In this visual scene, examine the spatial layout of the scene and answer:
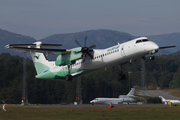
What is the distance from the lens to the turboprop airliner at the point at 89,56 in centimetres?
3288

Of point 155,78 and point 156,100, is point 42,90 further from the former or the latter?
point 155,78

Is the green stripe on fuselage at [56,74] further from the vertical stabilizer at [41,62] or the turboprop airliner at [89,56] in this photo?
the vertical stabilizer at [41,62]


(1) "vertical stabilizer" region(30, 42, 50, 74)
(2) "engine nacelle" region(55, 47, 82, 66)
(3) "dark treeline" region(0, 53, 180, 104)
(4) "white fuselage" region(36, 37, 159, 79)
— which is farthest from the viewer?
(3) "dark treeline" region(0, 53, 180, 104)

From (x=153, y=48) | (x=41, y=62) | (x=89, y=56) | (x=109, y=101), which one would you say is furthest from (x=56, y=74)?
(x=109, y=101)

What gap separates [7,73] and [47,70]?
39.6 m

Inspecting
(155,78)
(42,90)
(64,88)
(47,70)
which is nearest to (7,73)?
(42,90)

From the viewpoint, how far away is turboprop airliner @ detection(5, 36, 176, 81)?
3288 centimetres

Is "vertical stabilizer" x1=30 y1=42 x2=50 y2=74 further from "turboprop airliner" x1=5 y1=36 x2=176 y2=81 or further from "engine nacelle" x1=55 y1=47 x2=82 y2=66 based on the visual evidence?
"engine nacelle" x1=55 y1=47 x2=82 y2=66

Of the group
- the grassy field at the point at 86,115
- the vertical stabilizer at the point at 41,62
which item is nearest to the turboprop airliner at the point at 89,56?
the vertical stabilizer at the point at 41,62

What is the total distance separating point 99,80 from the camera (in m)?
114

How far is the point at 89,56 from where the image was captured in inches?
1478

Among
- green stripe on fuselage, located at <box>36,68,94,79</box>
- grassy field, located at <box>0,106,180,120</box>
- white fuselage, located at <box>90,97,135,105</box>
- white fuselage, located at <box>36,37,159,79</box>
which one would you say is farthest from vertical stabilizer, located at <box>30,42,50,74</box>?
white fuselage, located at <box>90,97,135,105</box>

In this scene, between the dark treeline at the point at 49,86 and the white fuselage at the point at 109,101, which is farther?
the dark treeline at the point at 49,86

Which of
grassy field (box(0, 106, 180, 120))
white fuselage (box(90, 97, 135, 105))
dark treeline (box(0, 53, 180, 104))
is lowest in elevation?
grassy field (box(0, 106, 180, 120))
